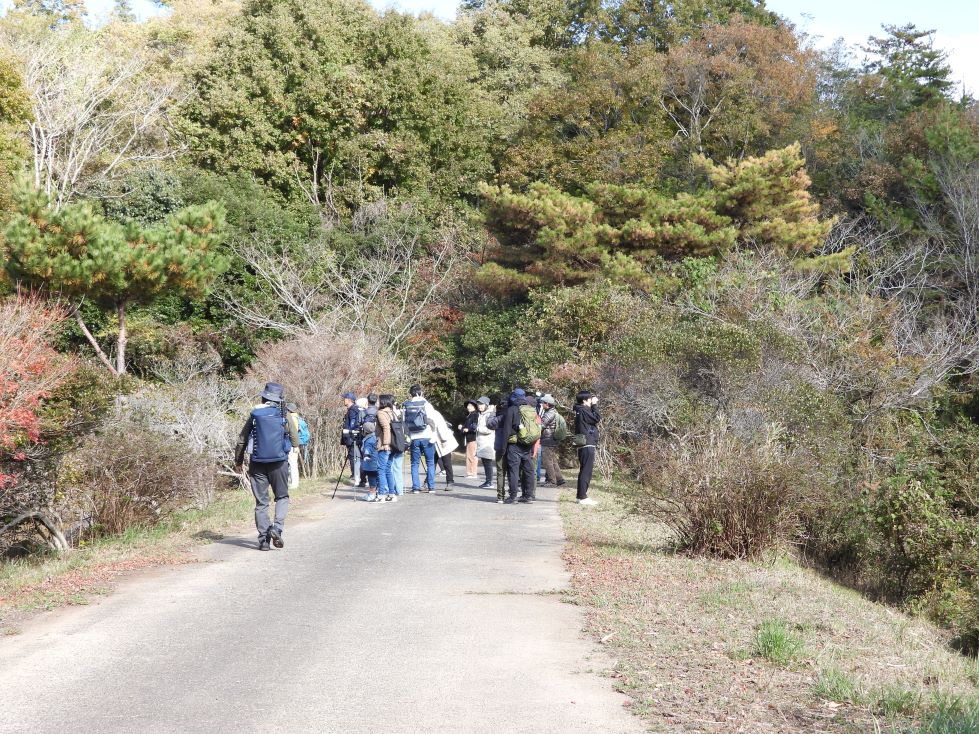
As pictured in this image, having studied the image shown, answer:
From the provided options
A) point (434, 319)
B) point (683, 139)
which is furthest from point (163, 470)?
point (683, 139)

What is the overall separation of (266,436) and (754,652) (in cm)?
620

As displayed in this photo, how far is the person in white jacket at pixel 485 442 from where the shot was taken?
69.3ft

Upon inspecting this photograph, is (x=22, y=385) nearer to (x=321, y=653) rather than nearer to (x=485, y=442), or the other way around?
(x=321, y=653)

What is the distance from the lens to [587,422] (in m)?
17.6

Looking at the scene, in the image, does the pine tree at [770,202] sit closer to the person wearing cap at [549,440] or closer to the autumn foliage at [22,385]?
the person wearing cap at [549,440]

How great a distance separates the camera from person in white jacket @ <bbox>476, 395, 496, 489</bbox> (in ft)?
69.3

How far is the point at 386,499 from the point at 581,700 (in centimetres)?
1193

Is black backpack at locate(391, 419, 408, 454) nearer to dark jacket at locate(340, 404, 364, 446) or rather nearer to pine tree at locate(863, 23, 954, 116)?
dark jacket at locate(340, 404, 364, 446)

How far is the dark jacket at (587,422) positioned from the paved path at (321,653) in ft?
19.8

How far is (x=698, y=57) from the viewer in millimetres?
41344

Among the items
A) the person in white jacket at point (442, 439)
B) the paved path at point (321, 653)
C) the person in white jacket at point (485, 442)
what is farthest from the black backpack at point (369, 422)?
the paved path at point (321, 653)

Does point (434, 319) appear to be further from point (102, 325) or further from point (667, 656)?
point (667, 656)

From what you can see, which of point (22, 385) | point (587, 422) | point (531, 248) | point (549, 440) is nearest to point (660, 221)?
point (531, 248)

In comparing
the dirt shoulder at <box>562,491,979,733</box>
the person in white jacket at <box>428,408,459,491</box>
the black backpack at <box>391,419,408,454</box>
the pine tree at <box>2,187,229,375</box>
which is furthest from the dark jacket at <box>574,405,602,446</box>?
the pine tree at <box>2,187,229,375</box>
